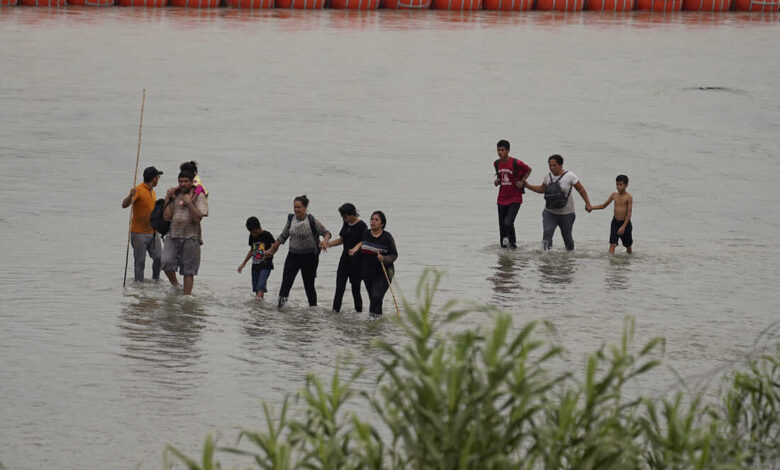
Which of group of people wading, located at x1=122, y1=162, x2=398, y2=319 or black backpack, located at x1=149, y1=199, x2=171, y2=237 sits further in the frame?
black backpack, located at x1=149, y1=199, x2=171, y2=237

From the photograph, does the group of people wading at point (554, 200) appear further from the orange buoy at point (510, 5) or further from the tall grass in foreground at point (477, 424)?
the orange buoy at point (510, 5)

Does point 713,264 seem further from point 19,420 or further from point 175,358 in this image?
point 19,420

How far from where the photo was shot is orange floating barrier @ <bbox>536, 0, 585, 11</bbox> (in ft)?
151

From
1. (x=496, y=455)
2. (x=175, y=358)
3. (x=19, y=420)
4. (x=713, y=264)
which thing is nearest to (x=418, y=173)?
(x=713, y=264)

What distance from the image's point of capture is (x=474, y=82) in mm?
33562

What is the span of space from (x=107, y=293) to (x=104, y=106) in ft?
49.7

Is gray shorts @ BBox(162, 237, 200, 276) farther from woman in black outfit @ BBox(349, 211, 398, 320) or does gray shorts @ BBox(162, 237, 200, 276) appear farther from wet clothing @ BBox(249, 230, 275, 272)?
woman in black outfit @ BBox(349, 211, 398, 320)

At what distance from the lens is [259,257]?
13719mm

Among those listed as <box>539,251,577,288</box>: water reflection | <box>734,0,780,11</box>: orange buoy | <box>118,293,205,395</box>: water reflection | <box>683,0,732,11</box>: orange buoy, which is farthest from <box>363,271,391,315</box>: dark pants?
<box>734,0,780,11</box>: orange buoy

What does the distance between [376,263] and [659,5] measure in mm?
36626

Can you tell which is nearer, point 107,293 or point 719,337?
point 719,337

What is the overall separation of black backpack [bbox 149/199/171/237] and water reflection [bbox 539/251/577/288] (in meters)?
4.51

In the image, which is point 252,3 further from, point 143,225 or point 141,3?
point 143,225

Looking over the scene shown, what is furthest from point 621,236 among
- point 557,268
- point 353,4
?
point 353,4
